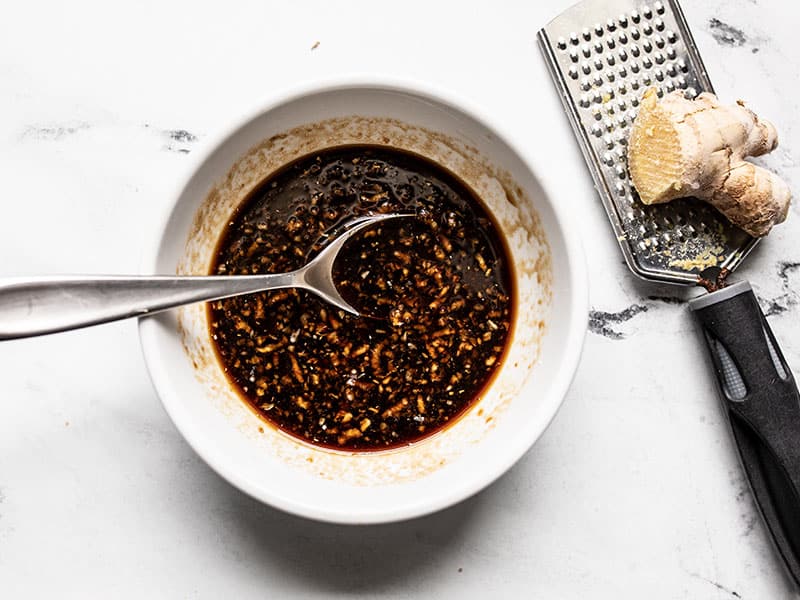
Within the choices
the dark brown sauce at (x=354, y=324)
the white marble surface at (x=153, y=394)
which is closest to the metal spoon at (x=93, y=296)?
the dark brown sauce at (x=354, y=324)

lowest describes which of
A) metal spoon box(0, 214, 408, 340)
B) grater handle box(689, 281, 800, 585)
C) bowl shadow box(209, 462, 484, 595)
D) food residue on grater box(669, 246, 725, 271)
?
bowl shadow box(209, 462, 484, 595)

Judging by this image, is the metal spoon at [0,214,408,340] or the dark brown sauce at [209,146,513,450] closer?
the metal spoon at [0,214,408,340]

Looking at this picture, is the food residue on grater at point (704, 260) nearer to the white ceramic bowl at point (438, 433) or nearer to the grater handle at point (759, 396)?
the grater handle at point (759, 396)

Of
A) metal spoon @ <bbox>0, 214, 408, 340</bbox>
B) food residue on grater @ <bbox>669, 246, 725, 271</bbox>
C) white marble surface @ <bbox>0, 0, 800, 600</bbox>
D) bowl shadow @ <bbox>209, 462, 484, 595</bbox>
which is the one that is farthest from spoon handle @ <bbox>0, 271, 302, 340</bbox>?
food residue on grater @ <bbox>669, 246, 725, 271</bbox>

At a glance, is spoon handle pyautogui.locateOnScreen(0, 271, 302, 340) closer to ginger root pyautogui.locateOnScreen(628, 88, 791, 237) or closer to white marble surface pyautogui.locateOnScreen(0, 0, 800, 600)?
white marble surface pyautogui.locateOnScreen(0, 0, 800, 600)

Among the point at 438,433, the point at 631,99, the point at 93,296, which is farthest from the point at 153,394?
the point at 631,99

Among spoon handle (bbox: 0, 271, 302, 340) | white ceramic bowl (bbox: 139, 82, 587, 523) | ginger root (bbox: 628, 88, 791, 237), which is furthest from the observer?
ginger root (bbox: 628, 88, 791, 237)
